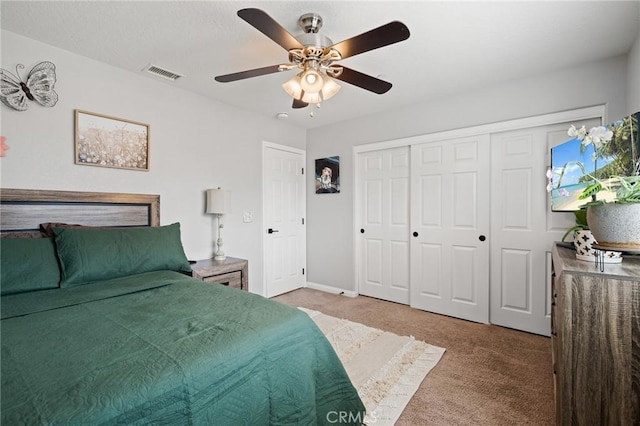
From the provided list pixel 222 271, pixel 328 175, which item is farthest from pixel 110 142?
pixel 328 175

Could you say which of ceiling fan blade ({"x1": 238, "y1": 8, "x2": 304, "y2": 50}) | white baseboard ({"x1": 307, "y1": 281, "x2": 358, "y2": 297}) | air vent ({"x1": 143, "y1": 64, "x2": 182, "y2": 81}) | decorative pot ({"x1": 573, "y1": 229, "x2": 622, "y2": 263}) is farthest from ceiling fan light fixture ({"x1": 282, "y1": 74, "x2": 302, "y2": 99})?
white baseboard ({"x1": 307, "y1": 281, "x2": 358, "y2": 297})

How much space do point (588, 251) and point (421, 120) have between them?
239 centimetres

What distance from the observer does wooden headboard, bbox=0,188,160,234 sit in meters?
2.08

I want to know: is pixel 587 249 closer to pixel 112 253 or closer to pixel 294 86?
pixel 294 86

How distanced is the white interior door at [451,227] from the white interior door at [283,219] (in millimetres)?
1716

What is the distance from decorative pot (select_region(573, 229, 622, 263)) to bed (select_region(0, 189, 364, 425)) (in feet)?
4.56

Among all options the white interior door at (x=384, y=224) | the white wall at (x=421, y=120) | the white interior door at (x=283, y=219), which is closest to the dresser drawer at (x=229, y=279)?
the white interior door at (x=283, y=219)

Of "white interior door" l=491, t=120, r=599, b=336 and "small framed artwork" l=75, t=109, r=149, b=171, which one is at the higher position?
"small framed artwork" l=75, t=109, r=149, b=171

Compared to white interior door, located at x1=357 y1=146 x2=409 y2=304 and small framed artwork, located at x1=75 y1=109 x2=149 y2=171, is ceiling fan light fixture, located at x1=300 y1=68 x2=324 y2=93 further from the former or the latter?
white interior door, located at x1=357 y1=146 x2=409 y2=304

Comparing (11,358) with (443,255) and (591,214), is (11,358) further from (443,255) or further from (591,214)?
(443,255)

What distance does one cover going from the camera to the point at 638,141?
1.50m

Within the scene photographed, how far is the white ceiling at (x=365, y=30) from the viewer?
183cm

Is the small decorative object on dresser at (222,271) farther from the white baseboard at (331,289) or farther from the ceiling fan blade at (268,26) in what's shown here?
the ceiling fan blade at (268,26)

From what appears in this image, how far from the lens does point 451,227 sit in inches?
130
